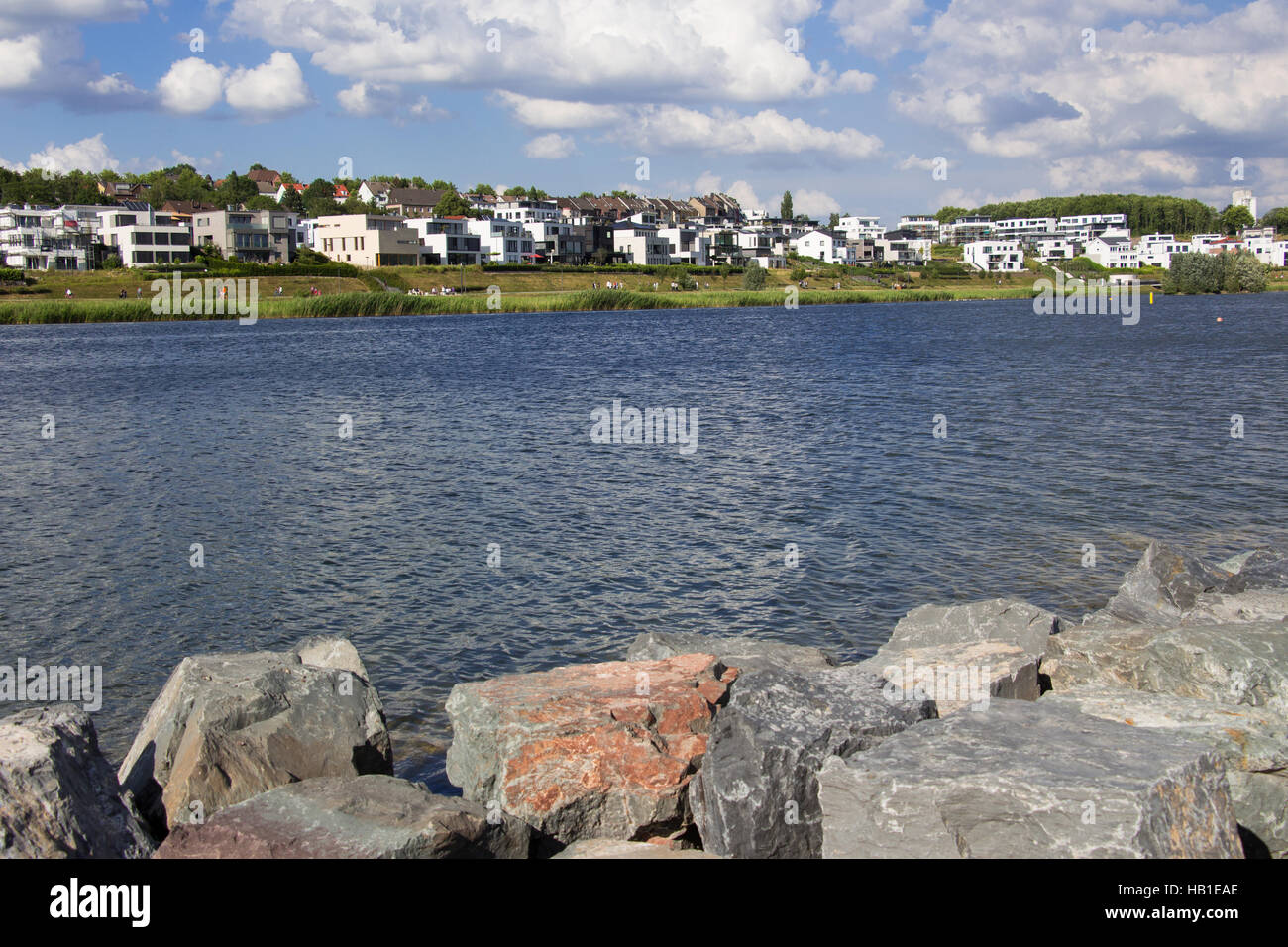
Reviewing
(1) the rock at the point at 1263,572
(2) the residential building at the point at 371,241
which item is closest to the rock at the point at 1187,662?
(1) the rock at the point at 1263,572

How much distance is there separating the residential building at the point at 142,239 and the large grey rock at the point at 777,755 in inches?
5652

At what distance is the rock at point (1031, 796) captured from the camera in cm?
676

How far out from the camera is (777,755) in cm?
835

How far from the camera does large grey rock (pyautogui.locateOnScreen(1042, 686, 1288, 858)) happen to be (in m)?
8.20

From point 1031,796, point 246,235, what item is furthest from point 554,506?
point 246,235

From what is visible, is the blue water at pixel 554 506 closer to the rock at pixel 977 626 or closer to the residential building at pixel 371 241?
the rock at pixel 977 626

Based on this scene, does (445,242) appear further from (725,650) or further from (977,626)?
(977,626)

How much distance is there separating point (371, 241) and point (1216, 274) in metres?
134

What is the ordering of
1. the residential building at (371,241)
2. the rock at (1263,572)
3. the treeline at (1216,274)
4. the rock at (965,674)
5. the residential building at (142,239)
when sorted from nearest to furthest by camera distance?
the rock at (965,674)
the rock at (1263,572)
the residential building at (142,239)
the residential building at (371,241)
the treeline at (1216,274)

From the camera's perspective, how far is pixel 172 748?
9852 millimetres
